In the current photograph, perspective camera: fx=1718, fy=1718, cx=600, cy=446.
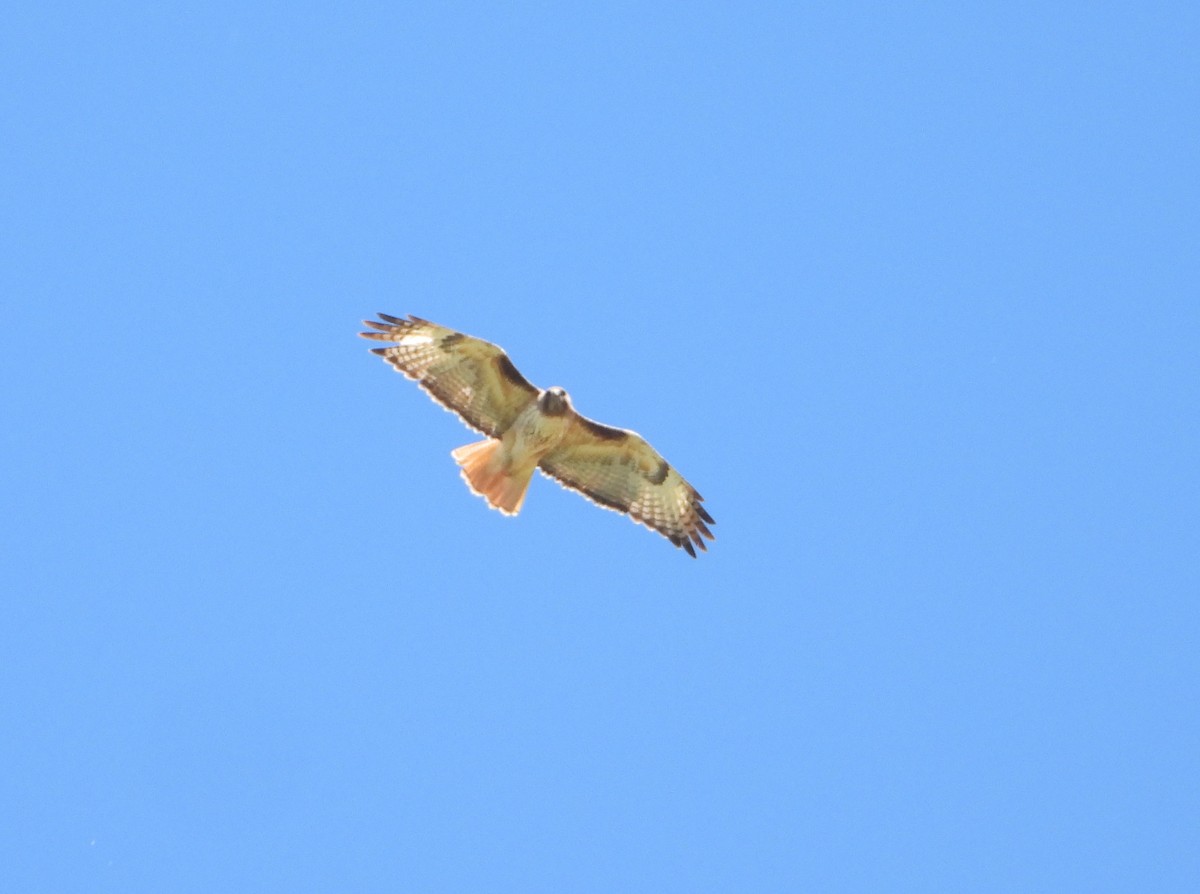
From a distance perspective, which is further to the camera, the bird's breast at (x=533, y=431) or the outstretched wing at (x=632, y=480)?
the outstretched wing at (x=632, y=480)

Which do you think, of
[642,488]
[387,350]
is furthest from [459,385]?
[642,488]

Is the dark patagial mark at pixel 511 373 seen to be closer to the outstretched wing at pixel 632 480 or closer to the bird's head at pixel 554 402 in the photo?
the bird's head at pixel 554 402

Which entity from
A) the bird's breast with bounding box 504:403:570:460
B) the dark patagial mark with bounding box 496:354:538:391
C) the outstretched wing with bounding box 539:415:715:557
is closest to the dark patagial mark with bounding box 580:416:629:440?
the outstretched wing with bounding box 539:415:715:557

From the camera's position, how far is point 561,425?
46.3 feet

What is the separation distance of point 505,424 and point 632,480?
1377 mm

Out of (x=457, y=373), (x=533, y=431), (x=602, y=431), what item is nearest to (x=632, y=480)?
(x=602, y=431)

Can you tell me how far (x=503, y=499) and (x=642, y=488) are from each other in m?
1.57

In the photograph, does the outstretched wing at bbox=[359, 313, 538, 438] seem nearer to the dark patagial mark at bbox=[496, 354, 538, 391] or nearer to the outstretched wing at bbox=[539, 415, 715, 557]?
the dark patagial mark at bbox=[496, 354, 538, 391]

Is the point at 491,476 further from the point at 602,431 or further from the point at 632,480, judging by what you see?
the point at 632,480

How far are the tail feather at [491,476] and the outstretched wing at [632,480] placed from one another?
0.65 m

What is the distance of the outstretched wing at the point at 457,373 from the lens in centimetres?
1415

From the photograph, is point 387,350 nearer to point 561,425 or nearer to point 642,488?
point 561,425

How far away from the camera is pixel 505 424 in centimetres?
1438

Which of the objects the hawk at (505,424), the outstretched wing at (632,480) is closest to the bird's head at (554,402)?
the hawk at (505,424)
